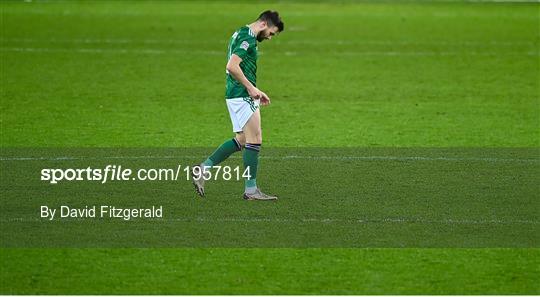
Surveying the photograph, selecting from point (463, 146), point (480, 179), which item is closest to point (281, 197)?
point (480, 179)

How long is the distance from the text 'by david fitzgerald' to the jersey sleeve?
6.41 ft

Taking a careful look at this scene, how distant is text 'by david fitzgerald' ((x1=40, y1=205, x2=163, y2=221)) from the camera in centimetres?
1384

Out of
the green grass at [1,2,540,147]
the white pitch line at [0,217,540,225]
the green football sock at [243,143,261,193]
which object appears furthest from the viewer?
the green grass at [1,2,540,147]

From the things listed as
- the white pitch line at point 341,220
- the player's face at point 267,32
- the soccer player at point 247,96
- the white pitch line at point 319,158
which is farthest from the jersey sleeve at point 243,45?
the white pitch line at point 319,158

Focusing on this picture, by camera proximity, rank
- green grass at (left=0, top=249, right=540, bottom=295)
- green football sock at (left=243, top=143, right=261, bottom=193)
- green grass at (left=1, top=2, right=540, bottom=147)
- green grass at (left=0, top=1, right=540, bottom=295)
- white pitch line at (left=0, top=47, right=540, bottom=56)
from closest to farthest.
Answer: green grass at (left=0, top=249, right=540, bottom=295), green grass at (left=0, top=1, right=540, bottom=295), green football sock at (left=243, top=143, right=261, bottom=193), green grass at (left=1, top=2, right=540, bottom=147), white pitch line at (left=0, top=47, right=540, bottom=56)

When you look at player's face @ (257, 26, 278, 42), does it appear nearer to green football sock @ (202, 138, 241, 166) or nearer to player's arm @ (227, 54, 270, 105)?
player's arm @ (227, 54, 270, 105)

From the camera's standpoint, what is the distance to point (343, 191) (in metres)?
15.3

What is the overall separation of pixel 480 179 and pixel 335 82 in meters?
9.91

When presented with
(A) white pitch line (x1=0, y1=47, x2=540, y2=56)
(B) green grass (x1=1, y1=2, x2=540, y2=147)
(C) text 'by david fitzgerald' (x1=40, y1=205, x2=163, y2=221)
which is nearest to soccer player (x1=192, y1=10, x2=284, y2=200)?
(C) text 'by david fitzgerald' (x1=40, y1=205, x2=163, y2=221)

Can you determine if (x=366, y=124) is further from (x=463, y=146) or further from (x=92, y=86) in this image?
(x=92, y=86)

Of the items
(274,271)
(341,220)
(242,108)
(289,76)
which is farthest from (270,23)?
(289,76)

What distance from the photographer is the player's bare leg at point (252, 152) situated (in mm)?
14445

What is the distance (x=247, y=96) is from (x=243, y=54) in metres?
0.54

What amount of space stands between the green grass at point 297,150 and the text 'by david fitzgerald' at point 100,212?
22 centimetres
